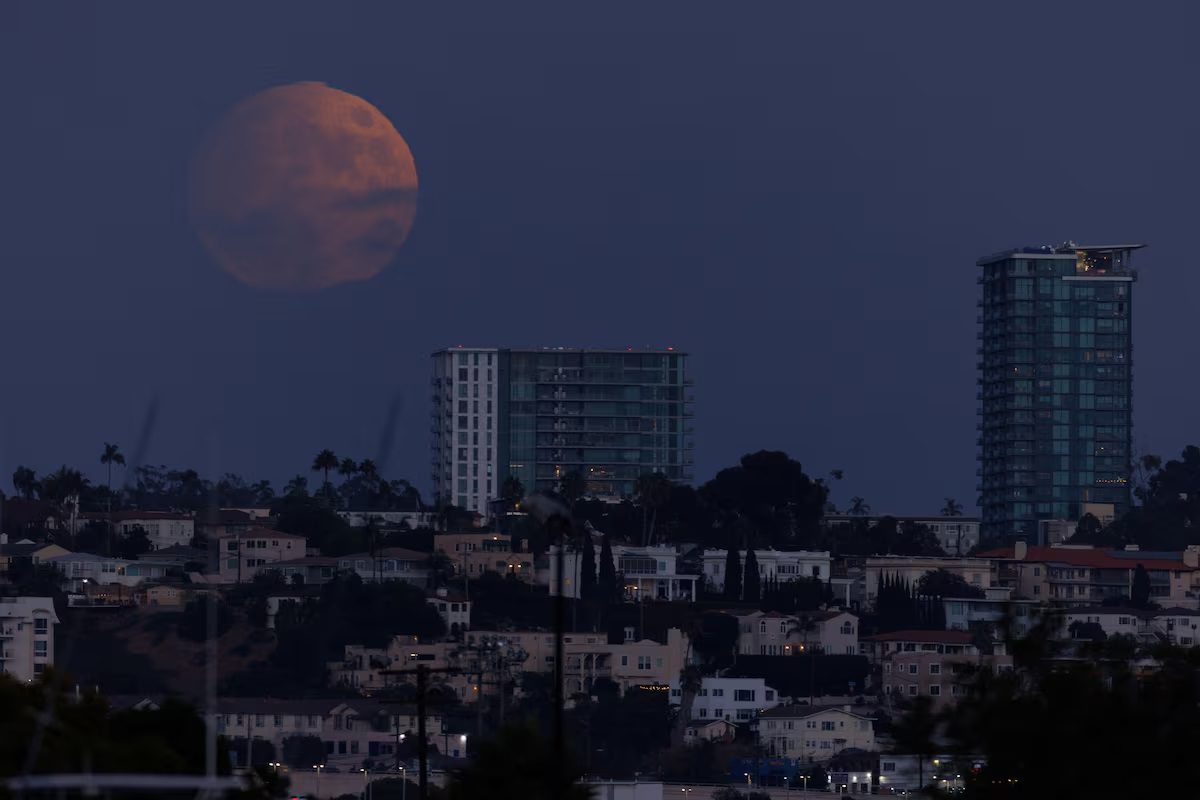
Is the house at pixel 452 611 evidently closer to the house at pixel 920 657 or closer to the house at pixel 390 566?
the house at pixel 390 566

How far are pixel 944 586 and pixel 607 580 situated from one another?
26.1m

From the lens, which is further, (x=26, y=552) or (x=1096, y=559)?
(x=1096, y=559)

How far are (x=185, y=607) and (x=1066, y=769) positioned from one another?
125 m

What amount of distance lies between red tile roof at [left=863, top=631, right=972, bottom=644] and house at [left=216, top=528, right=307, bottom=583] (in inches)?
1578

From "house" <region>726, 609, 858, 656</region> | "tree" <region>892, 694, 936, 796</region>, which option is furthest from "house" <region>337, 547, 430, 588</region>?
"tree" <region>892, 694, 936, 796</region>

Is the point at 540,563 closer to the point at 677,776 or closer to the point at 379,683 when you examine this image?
the point at 379,683

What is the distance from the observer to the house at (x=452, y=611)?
512 feet

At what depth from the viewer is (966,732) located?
3922 centimetres

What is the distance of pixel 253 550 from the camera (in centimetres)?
17425

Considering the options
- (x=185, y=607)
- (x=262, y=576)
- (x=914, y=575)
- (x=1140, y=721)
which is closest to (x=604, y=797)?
(x=1140, y=721)

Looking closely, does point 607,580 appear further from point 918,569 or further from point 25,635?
point 25,635

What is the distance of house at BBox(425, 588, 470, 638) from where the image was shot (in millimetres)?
156125

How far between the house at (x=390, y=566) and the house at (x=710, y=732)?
30645 millimetres

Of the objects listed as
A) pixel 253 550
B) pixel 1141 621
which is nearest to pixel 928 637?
pixel 1141 621
